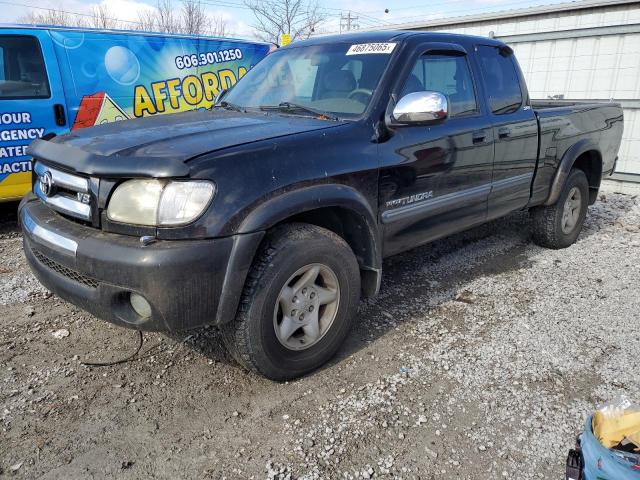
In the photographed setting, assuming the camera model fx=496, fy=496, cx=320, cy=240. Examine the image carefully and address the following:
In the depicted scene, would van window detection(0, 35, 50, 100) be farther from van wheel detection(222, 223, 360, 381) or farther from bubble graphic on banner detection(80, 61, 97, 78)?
van wheel detection(222, 223, 360, 381)

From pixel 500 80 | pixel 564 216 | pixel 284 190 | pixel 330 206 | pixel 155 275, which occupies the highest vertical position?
pixel 500 80

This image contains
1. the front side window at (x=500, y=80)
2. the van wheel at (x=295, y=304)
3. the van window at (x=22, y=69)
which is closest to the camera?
the van wheel at (x=295, y=304)

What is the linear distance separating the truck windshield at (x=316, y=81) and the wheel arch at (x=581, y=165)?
7.92 ft

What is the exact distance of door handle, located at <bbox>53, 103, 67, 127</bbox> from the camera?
538cm

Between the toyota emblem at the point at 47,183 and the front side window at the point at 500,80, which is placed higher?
the front side window at the point at 500,80

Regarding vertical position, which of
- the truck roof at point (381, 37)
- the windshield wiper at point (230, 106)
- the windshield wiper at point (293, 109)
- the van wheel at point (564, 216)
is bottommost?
the van wheel at point (564, 216)

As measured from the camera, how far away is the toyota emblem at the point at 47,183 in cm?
265

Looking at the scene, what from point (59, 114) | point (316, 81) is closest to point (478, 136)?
point (316, 81)

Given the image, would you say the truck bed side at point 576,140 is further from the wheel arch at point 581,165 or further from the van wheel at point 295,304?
the van wheel at point 295,304

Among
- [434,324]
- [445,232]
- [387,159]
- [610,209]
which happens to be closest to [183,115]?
[387,159]

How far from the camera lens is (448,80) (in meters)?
3.63

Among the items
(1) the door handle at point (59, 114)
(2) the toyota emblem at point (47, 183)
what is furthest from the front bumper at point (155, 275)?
(1) the door handle at point (59, 114)

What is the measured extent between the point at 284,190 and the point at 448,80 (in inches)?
73.1

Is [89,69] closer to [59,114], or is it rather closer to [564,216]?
[59,114]
